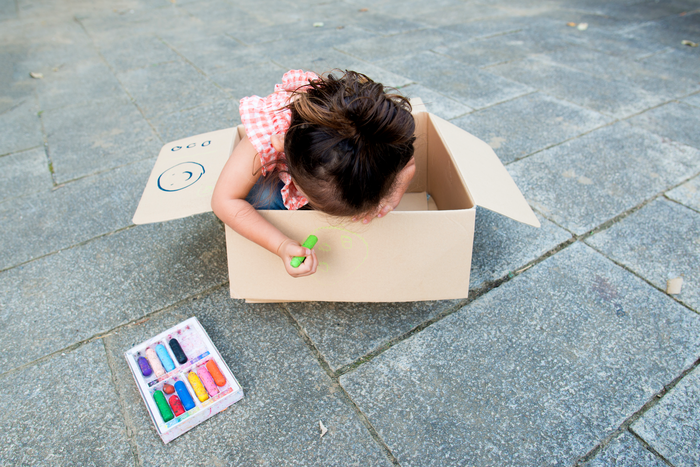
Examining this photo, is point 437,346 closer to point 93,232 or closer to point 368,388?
point 368,388

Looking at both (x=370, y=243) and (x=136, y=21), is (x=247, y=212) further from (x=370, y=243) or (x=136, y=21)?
(x=136, y=21)

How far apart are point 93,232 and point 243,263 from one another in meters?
0.88

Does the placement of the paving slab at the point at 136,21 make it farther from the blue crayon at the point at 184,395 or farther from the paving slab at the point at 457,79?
the blue crayon at the point at 184,395

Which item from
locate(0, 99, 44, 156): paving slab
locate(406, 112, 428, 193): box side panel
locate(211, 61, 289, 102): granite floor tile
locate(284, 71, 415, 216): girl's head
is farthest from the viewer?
locate(211, 61, 289, 102): granite floor tile

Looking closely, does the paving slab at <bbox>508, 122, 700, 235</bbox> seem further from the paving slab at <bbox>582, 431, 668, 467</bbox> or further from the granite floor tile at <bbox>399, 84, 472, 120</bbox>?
the paving slab at <bbox>582, 431, 668, 467</bbox>

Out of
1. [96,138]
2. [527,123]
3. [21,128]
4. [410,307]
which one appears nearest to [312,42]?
[96,138]

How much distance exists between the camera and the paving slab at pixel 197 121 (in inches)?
93.8

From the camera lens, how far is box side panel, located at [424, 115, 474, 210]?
131cm

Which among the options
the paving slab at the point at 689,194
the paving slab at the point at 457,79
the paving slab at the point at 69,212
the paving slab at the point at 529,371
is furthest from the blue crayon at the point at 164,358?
the paving slab at the point at 457,79

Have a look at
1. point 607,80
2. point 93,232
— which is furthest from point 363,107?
point 607,80

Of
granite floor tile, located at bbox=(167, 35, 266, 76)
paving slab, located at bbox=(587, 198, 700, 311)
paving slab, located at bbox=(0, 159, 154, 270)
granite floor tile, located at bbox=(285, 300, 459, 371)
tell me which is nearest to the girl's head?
granite floor tile, located at bbox=(285, 300, 459, 371)

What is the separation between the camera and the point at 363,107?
980 mm

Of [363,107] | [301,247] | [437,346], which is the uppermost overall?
[363,107]

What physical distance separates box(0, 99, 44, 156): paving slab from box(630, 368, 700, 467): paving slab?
2913 mm
